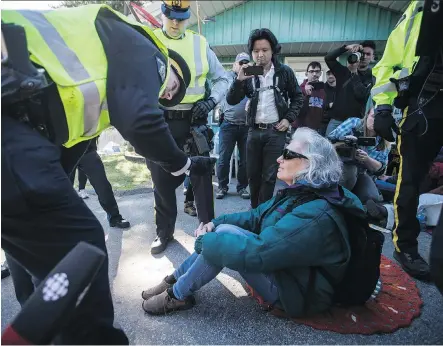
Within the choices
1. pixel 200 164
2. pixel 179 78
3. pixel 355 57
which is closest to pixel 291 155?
pixel 200 164

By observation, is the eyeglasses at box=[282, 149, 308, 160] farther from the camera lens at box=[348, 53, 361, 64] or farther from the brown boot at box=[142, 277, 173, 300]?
the camera lens at box=[348, 53, 361, 64]

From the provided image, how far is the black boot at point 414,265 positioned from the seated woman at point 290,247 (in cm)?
90

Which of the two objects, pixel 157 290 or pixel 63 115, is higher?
pixel 63 115

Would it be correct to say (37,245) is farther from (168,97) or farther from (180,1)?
(180,1)

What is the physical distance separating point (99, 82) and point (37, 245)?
0.57 meters

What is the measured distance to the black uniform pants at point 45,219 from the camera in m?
0.92

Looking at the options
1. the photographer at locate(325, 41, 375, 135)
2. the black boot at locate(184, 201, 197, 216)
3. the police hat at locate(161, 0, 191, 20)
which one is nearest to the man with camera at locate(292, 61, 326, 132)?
the photographer at locate(325, 41, 375, 135)

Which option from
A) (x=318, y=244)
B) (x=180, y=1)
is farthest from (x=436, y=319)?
(x=180, y=1)

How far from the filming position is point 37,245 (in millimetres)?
1046

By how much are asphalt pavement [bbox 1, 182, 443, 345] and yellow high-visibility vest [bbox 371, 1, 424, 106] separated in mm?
1306

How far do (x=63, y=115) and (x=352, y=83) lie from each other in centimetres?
371

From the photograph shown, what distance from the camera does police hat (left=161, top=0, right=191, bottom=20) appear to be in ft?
7.80

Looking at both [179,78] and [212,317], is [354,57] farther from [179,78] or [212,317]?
[212,317]

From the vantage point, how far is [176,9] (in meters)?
2.40
